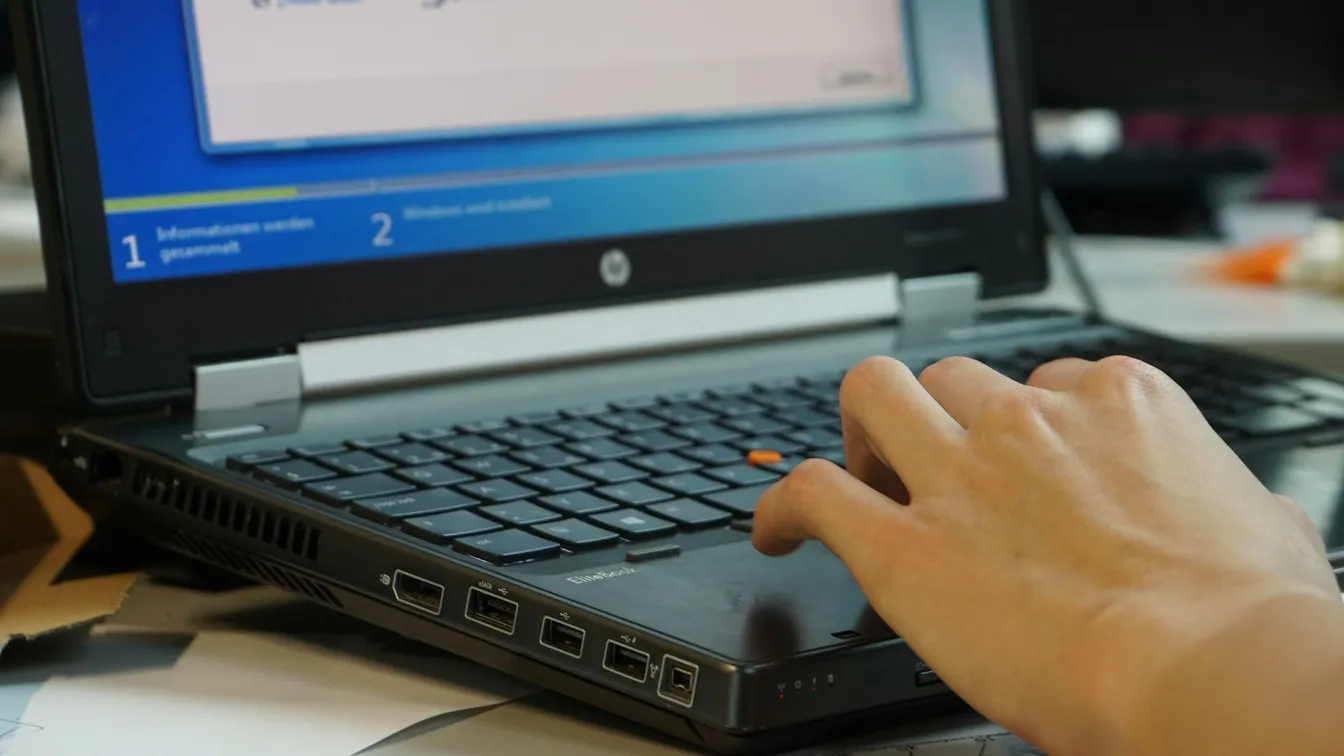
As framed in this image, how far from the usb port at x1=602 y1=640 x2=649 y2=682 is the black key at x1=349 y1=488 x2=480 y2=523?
0.11 metres

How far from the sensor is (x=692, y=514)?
0.57 metres

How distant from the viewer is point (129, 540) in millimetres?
674

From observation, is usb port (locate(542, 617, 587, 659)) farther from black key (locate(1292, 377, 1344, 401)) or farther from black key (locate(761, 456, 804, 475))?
black key (locate(1292, 377, 1344, 401))

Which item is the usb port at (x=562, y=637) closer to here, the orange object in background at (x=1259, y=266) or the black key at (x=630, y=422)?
the black key at (x=630, y=422)

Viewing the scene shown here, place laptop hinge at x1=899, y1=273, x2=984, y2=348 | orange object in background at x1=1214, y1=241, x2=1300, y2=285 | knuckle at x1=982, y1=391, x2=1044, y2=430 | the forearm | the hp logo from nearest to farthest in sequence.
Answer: the forearm < knuckle at x1=982, y1=391, x2=1044, y2=430 < the hp logo < laptop hinge at x1=899, y1=273, x2=984, y2=348 < orange object in background at x1=1214, y1=241, x2=1300, y2=285

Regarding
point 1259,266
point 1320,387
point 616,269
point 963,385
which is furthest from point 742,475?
point 1259,266

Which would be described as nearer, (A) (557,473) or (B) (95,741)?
(B) (95,741)

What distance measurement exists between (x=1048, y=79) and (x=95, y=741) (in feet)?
3.97

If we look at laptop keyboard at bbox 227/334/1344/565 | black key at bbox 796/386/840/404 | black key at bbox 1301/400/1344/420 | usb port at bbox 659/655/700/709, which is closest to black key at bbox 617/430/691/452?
laptop keyboard at bbox 227/334/1344/565

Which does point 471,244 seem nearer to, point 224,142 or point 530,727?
point 224,142

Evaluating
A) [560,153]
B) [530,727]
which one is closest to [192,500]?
[530,727]

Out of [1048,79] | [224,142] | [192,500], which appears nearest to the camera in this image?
[192,500]

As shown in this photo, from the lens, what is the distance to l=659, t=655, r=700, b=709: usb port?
1.45ft

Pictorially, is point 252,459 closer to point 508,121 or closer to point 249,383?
point 249,383
